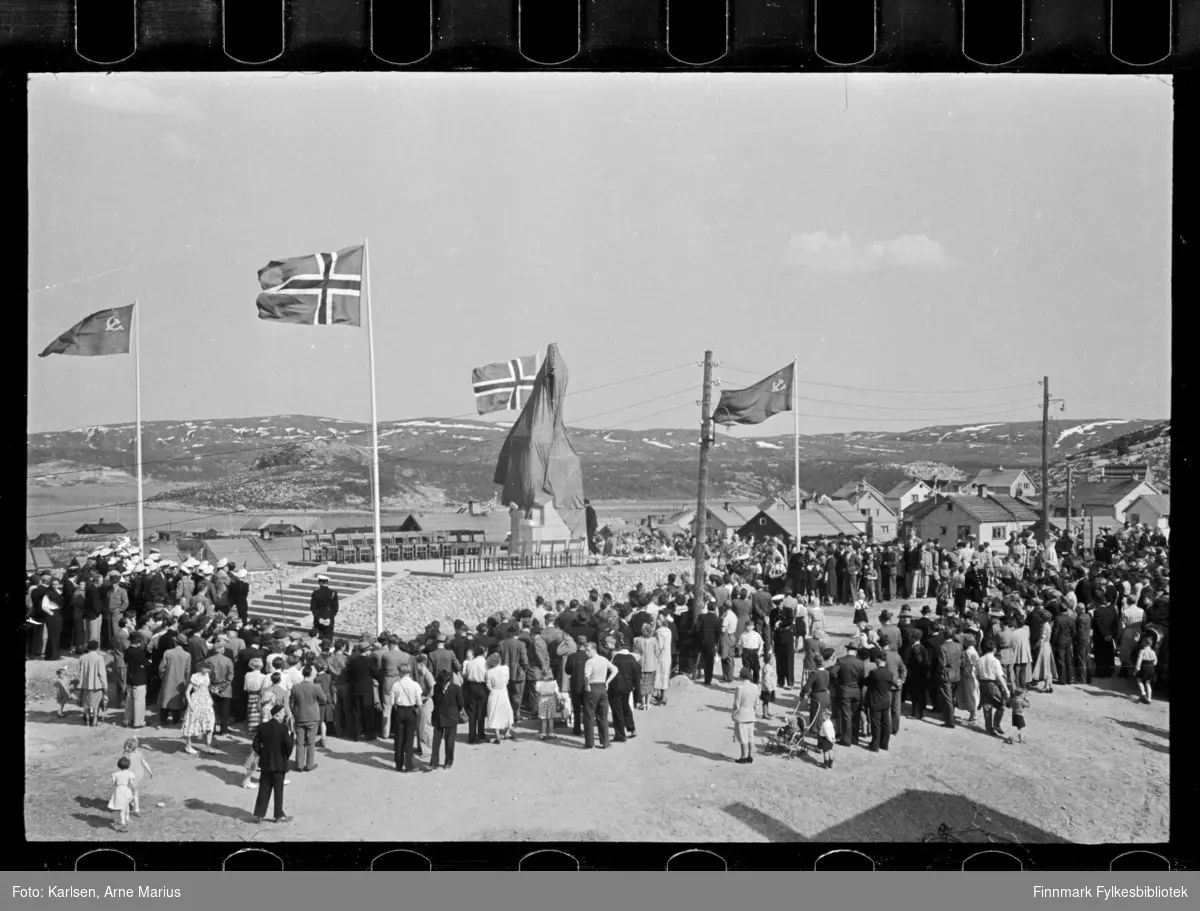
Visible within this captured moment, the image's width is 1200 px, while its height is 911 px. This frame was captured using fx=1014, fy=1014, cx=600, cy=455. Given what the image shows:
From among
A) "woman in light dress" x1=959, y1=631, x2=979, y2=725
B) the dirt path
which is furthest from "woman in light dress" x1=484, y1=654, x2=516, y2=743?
"woman in light dress" x1=959, y1=631, x2=979, y2=725

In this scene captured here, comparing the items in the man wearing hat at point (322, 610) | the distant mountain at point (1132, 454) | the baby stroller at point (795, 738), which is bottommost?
the baby stroller at point (795, 738)

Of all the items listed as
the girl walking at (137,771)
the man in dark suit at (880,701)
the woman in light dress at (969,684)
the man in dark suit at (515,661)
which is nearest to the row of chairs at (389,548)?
the man in dark suit at (515,661)

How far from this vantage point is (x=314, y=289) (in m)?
15.9

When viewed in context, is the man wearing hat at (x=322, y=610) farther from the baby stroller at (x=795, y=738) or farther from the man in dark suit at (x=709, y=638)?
the baby stroller at (x=795, y=738)

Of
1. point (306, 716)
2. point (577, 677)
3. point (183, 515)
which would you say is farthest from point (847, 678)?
point (183, 515)

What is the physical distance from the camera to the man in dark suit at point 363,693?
538 inches

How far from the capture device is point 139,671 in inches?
551

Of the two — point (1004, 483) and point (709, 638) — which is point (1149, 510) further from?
point (709, 638)

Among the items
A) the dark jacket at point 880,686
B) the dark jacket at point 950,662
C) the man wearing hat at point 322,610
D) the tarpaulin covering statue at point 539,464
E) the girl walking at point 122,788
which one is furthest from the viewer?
the tarpaulin covering statue at point 539,464

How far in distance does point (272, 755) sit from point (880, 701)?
25.5 ft

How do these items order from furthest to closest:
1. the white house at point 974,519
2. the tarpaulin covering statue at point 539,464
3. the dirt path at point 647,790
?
1. the white house at point 974,519
2. the tarpaulin covering statue at point 539,464
3. the dirt path at point 647,790

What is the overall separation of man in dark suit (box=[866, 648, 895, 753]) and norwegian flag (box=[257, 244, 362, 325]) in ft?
30.7

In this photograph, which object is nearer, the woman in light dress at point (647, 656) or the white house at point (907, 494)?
the woman in light dress at point (647, 656)

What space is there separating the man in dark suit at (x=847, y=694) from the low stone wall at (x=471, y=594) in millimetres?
7697
